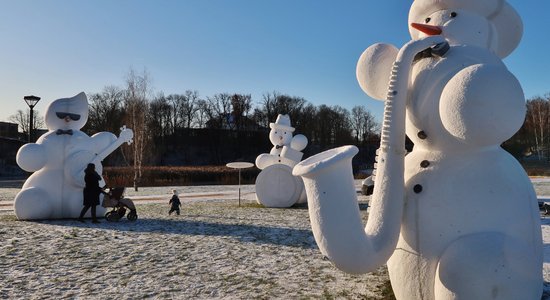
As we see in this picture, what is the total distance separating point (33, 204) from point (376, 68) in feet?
29.9

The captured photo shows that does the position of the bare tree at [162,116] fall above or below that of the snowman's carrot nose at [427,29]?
above

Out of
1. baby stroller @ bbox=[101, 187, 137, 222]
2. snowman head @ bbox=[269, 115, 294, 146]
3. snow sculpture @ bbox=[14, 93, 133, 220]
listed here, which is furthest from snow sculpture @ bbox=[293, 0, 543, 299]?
snowman head @ bbox=[269, 115, 294, 146]

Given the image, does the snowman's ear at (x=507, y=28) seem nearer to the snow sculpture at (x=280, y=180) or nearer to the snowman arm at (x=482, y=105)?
the snowman arm at (x=482, y=105)

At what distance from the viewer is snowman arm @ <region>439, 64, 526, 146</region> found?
9.27 ft

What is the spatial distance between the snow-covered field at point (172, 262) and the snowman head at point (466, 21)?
2.90 metres

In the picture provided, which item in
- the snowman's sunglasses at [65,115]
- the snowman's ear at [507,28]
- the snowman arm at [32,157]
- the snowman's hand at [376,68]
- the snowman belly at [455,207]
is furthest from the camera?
the snowman's sunglasses at [65,115]

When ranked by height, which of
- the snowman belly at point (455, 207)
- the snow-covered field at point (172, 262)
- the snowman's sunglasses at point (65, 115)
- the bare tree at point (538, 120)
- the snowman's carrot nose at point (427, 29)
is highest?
the bare tree at point (538, 120)

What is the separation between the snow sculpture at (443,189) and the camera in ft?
9.55

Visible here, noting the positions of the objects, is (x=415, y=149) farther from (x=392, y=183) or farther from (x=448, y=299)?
(x=448, y=299)

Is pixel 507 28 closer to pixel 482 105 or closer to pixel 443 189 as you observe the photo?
pixel 482 105

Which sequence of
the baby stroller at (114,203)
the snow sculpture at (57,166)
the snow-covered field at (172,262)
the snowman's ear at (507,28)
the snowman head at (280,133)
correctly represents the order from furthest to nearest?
1. the snowman head at (280,133)
2. the baby stroller at (114,203)
3. the snow sculpture at (57,166)
4. the snow-covered field at (172,262)
5. the snowman's ear at (507,28)

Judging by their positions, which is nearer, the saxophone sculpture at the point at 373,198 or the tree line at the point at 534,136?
the saxophone sculpture at the point at 373,198

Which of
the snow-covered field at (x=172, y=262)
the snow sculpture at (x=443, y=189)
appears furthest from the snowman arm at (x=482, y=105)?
the snow-covered field at (x=172, y=262)

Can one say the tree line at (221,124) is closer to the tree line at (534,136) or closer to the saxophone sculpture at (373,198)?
the tree line at (534,136)
